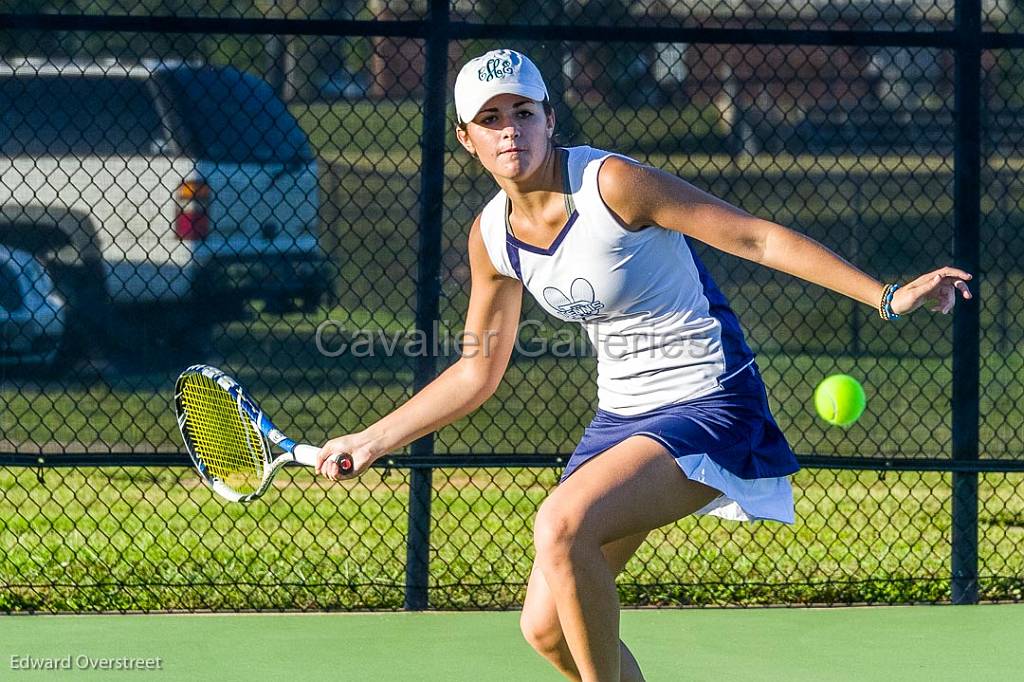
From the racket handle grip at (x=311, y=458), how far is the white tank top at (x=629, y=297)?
537 millimetres

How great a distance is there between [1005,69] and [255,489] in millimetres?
3810

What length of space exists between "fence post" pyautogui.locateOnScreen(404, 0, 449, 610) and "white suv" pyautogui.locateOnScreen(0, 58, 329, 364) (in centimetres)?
94

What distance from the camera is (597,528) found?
264cm

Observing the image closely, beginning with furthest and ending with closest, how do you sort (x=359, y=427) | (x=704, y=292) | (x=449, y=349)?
(x=359, y=427)
(x=449, y=349)
(x=704, y=292)

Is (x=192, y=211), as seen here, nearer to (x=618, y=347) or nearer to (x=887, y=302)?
(x=618, y=347)

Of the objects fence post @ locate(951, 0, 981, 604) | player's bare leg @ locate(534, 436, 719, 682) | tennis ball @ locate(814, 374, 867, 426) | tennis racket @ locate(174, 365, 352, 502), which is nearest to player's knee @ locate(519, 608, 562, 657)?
player's bare leg @ locate(534, 436, 719, 682)

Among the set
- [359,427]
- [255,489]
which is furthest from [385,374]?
[255,489]

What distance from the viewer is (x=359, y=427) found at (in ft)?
19.8

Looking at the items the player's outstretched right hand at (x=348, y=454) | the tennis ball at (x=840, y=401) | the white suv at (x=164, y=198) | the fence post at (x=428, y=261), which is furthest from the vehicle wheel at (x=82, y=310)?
the tennis ball at (x=840, y=401)

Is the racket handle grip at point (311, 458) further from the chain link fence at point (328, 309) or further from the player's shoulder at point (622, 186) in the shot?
the chain link fence at point (328, 309)

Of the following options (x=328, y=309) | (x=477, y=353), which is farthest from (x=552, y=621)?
(x=328, y=309)

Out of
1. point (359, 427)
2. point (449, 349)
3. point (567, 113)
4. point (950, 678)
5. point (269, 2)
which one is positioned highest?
point (269, 2)

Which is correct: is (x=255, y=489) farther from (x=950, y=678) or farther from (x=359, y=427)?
(x=359, y=427)

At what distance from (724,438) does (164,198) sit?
10.1ft
